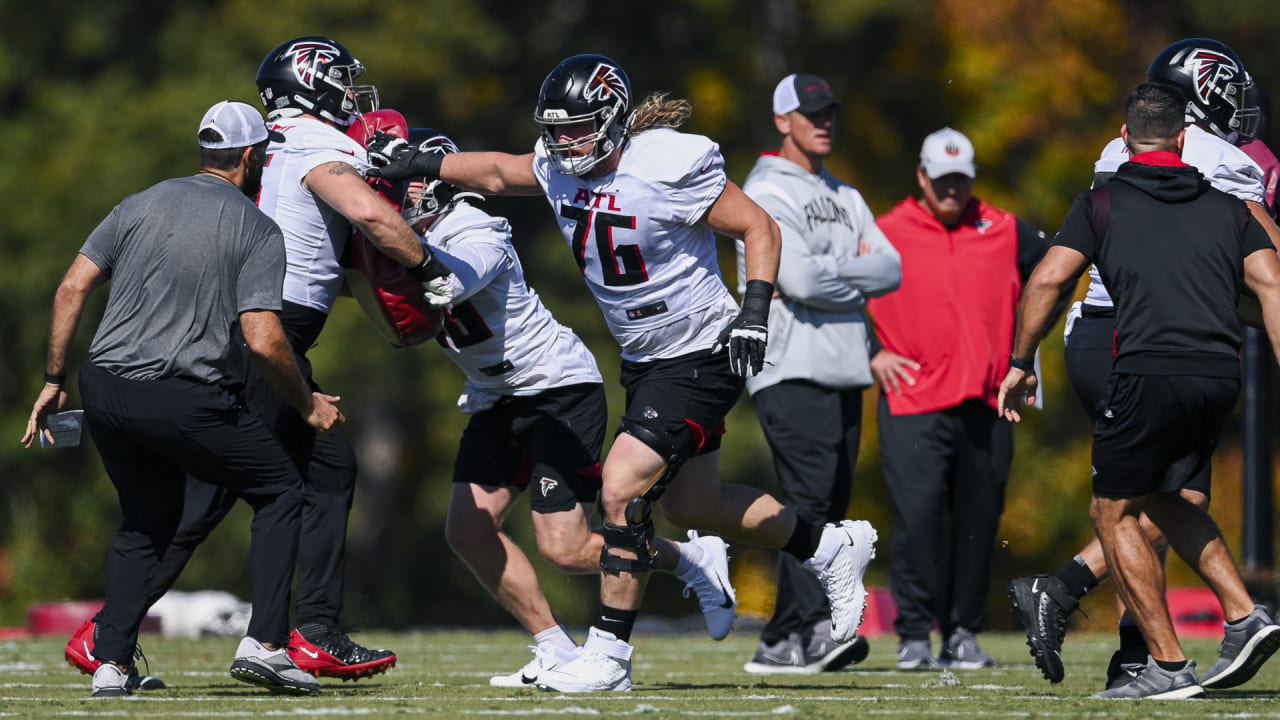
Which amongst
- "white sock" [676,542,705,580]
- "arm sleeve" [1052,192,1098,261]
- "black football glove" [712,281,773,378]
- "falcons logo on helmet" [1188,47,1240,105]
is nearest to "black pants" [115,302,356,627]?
"white sock" [676,542,705,580]

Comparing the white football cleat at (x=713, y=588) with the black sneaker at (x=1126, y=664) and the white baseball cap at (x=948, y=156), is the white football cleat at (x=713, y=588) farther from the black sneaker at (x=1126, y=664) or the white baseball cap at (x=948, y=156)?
the white baseball cap at (x=948, y=156)

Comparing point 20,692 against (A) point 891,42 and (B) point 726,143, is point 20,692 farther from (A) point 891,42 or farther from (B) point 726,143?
(A) point 891,42

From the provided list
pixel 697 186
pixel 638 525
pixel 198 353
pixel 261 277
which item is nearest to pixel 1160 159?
pixel 697 186

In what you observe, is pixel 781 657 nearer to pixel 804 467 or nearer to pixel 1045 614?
pixel 804 467

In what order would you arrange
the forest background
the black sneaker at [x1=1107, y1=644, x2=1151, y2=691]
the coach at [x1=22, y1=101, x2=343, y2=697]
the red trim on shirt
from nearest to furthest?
1. the red trim on shirt
2. the coach at [x1=22, y1=101, x2=343, y2=697]
3. the black sneaker at [x1=1107, y1=644, x2=1151, y2=691]
4. the forest background

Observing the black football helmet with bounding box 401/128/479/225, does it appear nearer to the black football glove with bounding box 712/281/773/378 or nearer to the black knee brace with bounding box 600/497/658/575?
the black football glove with bounding box 712/281/773/378

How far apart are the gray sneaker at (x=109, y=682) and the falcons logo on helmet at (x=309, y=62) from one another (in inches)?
89.4

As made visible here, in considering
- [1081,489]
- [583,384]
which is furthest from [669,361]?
[1081,489]

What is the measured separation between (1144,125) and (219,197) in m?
3.17

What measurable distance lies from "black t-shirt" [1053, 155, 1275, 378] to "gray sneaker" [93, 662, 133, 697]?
3.58m

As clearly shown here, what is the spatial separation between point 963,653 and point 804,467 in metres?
1.13

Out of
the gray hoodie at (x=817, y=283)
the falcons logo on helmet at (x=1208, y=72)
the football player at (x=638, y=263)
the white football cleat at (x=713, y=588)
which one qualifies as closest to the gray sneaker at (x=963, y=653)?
the gray hoodie at (x=817, y=283)

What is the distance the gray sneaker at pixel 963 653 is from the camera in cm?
896

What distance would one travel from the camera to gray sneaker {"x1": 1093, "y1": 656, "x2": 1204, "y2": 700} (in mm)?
6617
